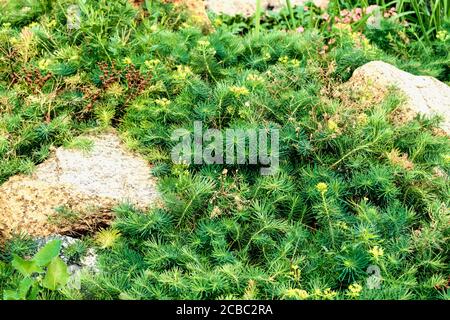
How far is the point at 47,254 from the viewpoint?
3395 millimetres

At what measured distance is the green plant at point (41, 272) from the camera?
332 centimetres

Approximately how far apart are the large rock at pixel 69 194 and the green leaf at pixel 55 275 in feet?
1.60

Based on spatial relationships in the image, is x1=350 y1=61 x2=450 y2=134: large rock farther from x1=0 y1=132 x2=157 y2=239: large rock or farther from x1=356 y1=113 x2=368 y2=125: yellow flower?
x1=0 y1=132 x2=157 y2=239: large rock

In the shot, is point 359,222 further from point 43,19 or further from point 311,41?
point 43,19

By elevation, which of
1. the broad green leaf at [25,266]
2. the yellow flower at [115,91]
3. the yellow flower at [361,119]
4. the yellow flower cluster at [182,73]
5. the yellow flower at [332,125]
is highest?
the yellow flower cluster at [182,73]

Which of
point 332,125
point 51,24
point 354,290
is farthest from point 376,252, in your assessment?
point 51,24

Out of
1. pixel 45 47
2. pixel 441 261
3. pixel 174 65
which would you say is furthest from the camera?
pixel 45 47

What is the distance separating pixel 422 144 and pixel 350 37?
142cm

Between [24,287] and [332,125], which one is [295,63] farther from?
[24,287]

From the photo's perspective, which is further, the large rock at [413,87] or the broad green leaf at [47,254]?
the large rock at [413,87]

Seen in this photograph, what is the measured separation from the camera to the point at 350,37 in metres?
5.08

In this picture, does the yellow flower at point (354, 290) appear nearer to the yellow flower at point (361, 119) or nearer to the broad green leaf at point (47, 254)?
the yellow flower at point (361, 119)

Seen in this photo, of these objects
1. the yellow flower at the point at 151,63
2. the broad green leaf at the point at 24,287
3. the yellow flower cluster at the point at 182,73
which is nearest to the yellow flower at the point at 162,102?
the yellow flower cluster at the point at 182,73
